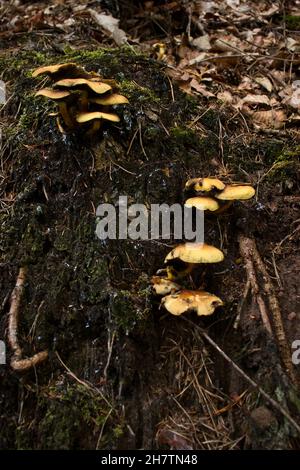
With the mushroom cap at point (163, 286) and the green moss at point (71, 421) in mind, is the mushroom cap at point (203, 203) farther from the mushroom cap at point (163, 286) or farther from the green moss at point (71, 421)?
the green moss at point (71, 421)

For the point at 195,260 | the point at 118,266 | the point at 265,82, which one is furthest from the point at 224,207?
the point at 265,82

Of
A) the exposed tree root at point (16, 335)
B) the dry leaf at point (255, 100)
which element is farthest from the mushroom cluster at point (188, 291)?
the dry leaf at point (255, 100)

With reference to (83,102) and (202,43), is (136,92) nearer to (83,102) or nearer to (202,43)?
(83,102)

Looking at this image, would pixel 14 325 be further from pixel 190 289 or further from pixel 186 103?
pixel 186 103

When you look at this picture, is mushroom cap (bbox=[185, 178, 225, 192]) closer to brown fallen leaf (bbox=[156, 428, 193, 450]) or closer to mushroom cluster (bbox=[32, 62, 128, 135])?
mushroom cluster (bbox=[32, 62, 128, 135])

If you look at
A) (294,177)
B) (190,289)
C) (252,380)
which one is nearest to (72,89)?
(190,289)

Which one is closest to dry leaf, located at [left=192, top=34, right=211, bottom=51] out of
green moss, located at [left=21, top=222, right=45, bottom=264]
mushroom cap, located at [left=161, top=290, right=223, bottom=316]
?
green moss, located at [left=21, top=222, right=45, bottom=264]
